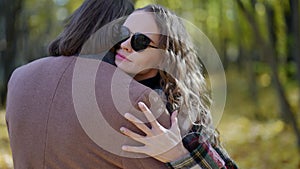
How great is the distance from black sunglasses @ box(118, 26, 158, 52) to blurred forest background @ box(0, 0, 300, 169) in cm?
49

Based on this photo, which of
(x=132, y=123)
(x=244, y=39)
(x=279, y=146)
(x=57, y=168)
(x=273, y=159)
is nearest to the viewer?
(x=132, y=123)

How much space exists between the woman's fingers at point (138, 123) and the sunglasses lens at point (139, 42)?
0.78 feet

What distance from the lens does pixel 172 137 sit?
1321 millimetres

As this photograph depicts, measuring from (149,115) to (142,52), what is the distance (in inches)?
8.9

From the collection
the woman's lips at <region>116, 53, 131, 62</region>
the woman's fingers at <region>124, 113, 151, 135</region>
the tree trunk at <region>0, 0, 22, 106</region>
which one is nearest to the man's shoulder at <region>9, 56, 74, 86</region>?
the woman's lips at <region>116, 53, 131, 62</region>

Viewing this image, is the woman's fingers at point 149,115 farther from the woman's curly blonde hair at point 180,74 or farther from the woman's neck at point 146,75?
the woman's neck at point 146,75

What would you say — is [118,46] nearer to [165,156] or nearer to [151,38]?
[151,38]

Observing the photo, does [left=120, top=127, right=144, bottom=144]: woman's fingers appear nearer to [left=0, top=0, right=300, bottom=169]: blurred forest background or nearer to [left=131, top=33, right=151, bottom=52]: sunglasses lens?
[left=131, top=33, right=151, bottom=52]: sunglasses lens

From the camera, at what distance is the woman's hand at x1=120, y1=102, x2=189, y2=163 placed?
1.27 metres

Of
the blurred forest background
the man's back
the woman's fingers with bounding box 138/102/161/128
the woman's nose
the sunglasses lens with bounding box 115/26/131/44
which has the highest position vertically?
the blurred forest background

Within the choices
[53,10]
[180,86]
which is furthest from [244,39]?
[180,86]

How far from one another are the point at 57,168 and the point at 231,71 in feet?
71.6

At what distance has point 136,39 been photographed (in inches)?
55.6

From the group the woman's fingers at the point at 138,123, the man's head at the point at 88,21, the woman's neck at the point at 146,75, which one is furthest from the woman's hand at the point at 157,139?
the man's head at the point at 88,21
